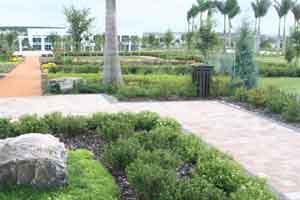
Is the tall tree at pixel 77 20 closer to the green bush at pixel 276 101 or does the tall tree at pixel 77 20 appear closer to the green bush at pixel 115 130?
the green bush at pixel 276 101

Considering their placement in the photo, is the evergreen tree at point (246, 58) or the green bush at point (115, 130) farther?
the evergreen tree at point (246, 58)

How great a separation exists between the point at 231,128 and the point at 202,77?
392cm

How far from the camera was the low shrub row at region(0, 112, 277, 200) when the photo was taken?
3414 millimetres

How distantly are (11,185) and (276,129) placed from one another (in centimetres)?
485

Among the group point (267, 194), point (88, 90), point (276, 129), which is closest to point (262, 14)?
point (88, 90)

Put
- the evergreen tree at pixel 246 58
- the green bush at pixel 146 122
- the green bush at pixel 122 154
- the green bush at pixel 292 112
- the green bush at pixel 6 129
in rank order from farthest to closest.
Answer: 1. the evergreen tree at pixel 246 58
2. the green bush at pixel 292 112
3. the green bush at pixel 146 122
4. the green bush at pixel 6 129
5. the green bush at pixel 122 154

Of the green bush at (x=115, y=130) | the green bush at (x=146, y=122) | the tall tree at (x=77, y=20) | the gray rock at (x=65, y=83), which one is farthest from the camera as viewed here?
the tall tree at (x=77, y=20)

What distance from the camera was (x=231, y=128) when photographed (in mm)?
6867

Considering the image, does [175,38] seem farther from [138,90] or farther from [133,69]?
[138,90]

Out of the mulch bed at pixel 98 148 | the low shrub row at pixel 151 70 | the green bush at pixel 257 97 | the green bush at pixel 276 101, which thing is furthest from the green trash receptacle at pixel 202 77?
the low shrub row at pixel 151 70

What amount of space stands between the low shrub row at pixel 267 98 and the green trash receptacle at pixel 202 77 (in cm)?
29

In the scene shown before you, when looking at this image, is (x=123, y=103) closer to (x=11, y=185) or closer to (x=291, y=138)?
(x=291, y=138)

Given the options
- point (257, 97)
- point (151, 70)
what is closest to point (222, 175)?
point (257, 97)

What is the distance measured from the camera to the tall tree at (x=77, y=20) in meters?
23.2
